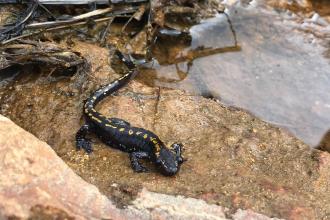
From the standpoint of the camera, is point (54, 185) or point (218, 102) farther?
point (218, 102)

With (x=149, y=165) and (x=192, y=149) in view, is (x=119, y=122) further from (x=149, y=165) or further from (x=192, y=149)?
(x=192, y=149)

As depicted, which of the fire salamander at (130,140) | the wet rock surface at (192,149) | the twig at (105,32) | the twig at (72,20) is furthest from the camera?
the twig at (105,32)

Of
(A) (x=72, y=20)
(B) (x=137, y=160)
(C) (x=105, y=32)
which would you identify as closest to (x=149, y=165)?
(B) (x=137, y=160)

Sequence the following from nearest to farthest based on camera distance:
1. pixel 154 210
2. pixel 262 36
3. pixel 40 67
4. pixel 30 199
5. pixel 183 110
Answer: pixel 30 199 → pixel 154 210 → pixel 183 110 → pixel 40 67 → pixel 262 36

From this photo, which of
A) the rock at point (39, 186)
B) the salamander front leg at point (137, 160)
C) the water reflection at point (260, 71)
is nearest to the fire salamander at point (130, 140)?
the salamander front leg at point (137, 160)

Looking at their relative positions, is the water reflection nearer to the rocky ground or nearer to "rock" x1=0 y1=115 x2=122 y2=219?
the rocky ground

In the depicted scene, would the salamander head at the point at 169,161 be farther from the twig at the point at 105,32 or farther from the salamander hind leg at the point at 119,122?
the twig at the point at 105,32

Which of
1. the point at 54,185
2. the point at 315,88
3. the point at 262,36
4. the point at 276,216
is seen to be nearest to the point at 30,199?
the point at 54,185

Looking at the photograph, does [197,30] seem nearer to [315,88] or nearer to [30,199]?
[315,88]
